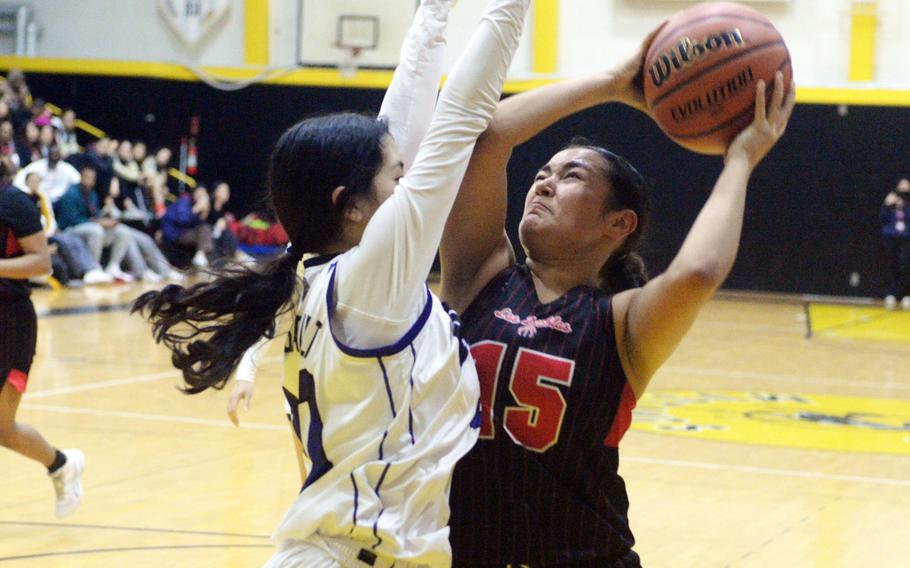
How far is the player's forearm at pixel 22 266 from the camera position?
5367 mm

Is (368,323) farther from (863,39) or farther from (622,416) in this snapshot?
(863,39)

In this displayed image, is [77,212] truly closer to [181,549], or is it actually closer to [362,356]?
[181,549]

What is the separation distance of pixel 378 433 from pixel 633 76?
0.95 m

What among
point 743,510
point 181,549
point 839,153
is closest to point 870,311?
point 839,153

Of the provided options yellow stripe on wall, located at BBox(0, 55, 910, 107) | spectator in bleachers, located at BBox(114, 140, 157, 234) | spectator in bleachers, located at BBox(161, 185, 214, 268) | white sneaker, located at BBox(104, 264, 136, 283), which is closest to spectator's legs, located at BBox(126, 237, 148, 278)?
white sneaker, located at BBox(104, 264, 136, 283)

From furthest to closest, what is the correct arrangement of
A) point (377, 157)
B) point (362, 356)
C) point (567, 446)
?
point (567, 446) → point (377, 157) → point (362, 356)

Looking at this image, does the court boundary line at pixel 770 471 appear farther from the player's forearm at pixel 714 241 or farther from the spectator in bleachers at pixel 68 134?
the spectator in bleachers at pixel 68 134

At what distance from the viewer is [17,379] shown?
539cm

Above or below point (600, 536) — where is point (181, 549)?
below

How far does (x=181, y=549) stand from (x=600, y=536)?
9.66 ft

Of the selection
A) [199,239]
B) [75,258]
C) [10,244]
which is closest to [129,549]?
[10,244]

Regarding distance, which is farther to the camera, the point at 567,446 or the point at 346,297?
the point at 567,446

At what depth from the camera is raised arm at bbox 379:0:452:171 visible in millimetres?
2588

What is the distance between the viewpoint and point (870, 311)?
16.5m
